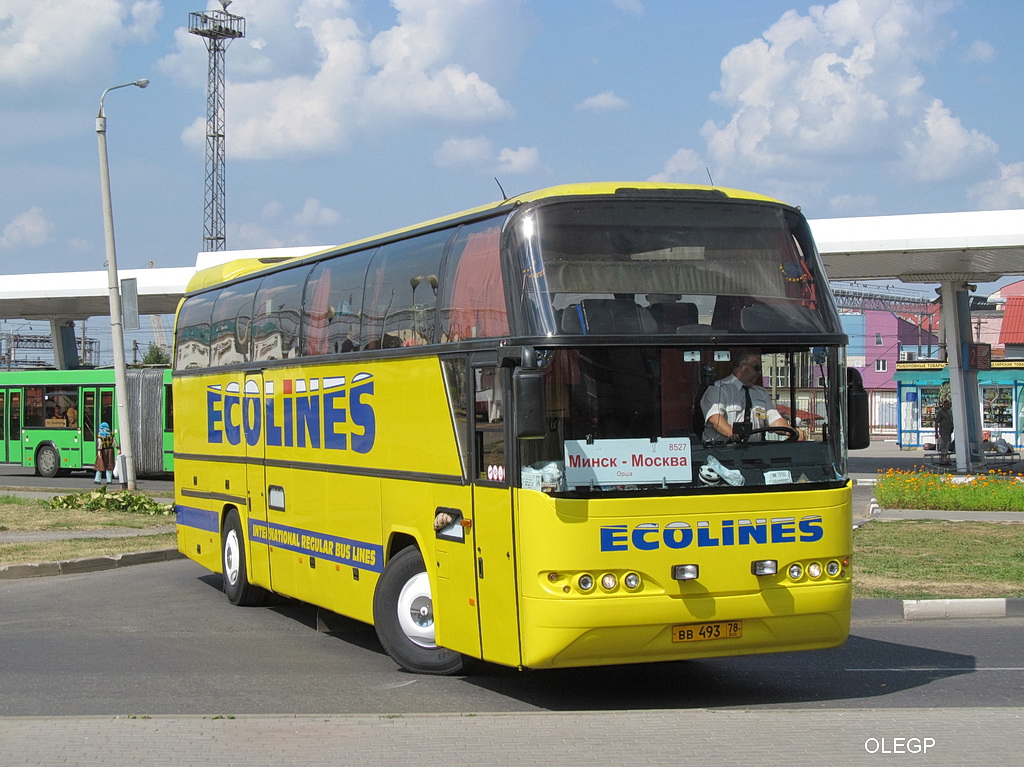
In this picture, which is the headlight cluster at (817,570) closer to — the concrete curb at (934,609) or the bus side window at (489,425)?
the bus side window at (489,425)

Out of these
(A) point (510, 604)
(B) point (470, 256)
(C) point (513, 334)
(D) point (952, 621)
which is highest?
(B) point (470, 256)

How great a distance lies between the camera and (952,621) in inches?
453

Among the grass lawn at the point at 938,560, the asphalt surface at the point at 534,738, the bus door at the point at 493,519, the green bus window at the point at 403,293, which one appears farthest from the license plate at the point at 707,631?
the grass lawn at the point at 938,560

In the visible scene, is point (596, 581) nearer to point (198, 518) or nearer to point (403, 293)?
point (403, 293)

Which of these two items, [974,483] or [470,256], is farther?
[974,483]

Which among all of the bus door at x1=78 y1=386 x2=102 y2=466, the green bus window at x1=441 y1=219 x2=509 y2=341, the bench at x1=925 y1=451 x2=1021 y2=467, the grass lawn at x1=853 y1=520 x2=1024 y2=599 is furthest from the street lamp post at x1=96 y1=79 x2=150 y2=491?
the bench at x1=925 y1=451 x2=1021 y2=467

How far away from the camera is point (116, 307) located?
25344 millimetres

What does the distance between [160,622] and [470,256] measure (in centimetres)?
546

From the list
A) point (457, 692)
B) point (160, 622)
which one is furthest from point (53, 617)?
point (457, 692)

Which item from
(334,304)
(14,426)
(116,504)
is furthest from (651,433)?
(14,426)

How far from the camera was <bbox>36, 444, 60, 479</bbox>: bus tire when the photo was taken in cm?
3606

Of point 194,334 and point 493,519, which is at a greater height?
point 194,334

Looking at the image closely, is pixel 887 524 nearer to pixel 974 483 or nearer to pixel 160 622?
pixel 974 483

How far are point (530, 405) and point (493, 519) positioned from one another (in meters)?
1.02
